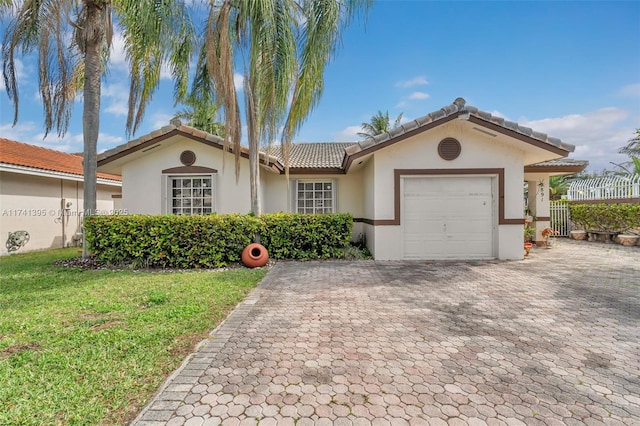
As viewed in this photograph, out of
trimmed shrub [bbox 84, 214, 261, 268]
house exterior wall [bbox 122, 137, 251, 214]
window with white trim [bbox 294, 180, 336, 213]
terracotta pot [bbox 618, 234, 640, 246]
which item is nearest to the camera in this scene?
trimmed shrub [bbox 84, 214, 261, 268]

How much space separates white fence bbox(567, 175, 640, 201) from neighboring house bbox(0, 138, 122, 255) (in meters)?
24.5

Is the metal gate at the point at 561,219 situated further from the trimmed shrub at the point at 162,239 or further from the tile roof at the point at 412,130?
the trimmed shrub at the point at 162,239

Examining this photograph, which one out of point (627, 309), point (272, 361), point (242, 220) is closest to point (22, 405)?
point (272, 361)

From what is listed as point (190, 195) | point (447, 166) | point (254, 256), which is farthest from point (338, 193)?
point (190, 195)

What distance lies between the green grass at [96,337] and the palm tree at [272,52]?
4.63m

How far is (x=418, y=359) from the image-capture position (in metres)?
3.37

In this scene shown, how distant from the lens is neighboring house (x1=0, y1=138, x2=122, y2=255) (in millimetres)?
11672

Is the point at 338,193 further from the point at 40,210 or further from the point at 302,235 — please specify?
the point at 40,210

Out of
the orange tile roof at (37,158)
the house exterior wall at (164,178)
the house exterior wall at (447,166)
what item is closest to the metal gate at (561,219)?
the house exterior wall at (447,166)

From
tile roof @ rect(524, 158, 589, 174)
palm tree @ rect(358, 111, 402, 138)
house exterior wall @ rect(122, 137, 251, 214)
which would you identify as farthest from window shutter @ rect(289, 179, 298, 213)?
palm tree @ rect(358, 111, 402, 138)

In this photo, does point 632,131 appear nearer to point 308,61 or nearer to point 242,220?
point 308,61

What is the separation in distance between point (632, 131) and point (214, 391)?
22011mm

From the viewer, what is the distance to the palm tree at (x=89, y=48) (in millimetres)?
8531

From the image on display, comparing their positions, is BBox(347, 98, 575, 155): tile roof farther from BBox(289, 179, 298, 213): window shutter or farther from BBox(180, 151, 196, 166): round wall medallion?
BBox(180, 151, 196, 166): round wall medallion
